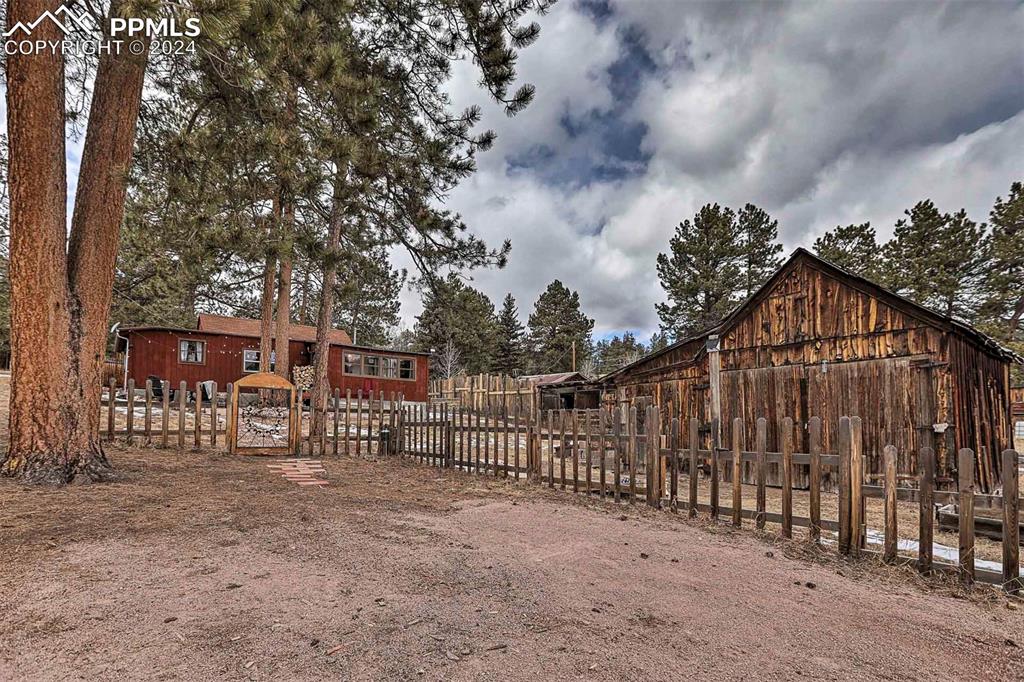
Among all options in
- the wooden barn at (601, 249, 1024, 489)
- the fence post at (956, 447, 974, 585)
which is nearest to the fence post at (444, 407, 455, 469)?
the wooden barn at (601, 249, 1024, 489)

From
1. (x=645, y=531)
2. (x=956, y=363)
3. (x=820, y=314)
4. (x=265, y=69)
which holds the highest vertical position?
(x=265, y=69)

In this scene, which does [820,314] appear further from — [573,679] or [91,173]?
[91,173]

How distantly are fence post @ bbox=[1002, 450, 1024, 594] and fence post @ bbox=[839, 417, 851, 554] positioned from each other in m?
0.98

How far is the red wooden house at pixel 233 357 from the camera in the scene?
20.2 metres

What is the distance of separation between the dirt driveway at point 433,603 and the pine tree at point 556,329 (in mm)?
49167

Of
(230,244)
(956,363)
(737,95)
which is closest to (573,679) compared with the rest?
(230,244)

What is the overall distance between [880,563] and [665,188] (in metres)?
18.8

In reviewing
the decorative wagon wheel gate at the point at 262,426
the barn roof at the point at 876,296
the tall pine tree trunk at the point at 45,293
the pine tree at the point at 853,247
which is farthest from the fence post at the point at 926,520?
the pine tree at the point at 853,247

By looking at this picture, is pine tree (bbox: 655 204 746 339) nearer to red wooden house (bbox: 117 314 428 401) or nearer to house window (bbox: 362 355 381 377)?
red wooden house (bbox: 117 314 428 401)

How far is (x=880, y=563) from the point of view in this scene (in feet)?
13.5

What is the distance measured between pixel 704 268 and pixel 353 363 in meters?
23.4

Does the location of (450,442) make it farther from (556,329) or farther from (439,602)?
(556,329)

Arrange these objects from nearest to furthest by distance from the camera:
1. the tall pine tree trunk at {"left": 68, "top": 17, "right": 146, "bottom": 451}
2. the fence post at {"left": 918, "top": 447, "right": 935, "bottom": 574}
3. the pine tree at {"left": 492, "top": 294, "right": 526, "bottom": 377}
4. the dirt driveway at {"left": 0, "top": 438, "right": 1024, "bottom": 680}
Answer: the dirt driveway at {"left": 0, "top": 438, "right": 1024, "bottom": 680}, the fence post at {"left": 918, "top": 447, "right": 935, "bottom": 574}, the tall pine tree trunk at {"left": 68, "top": 17, "right": 146, "bottom": 451}, the pine tree at {"left": 492, "top": 294, "right": 526, "bottom": 377}

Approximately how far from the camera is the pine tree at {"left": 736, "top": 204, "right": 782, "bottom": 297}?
33312mm
